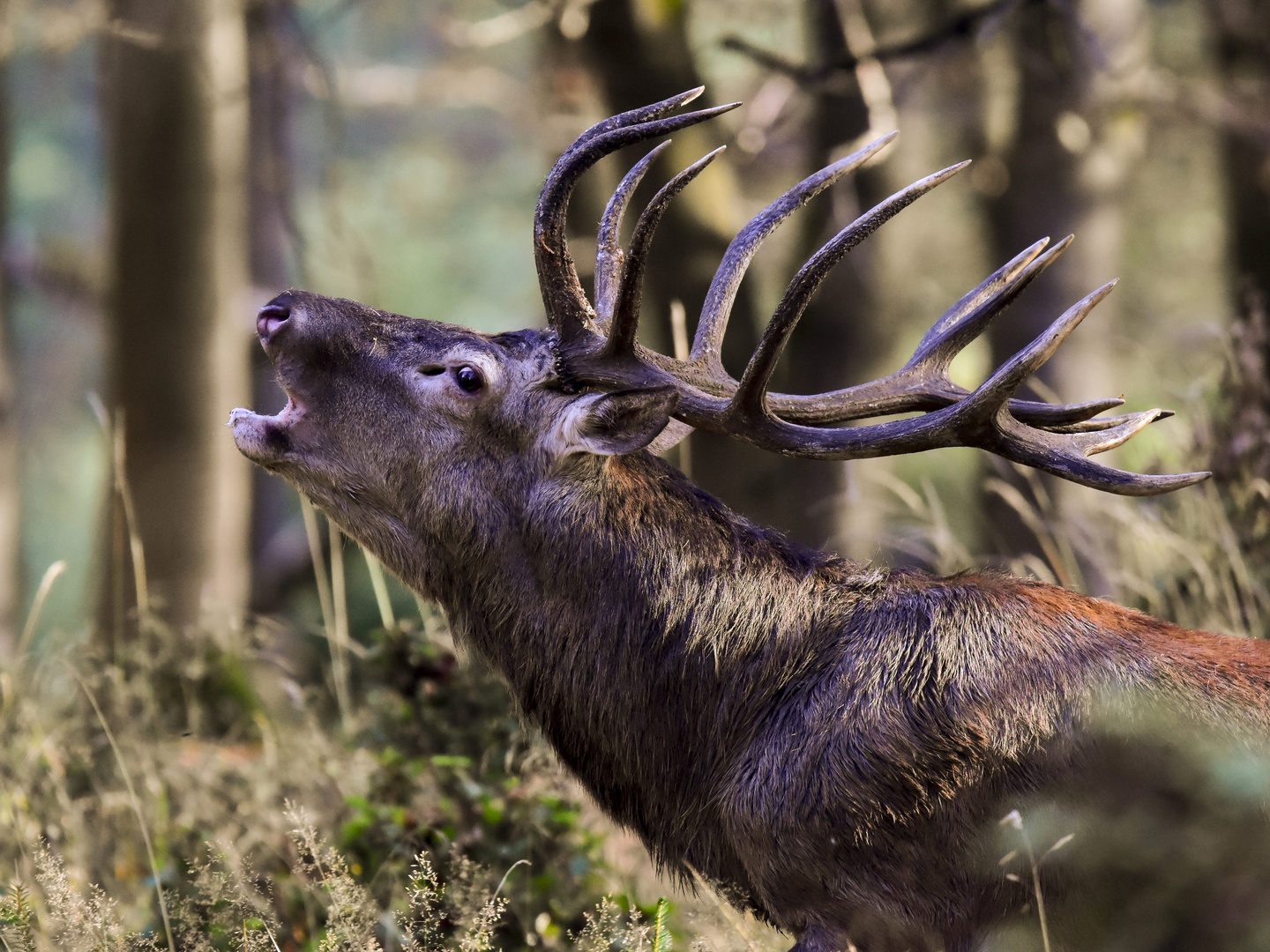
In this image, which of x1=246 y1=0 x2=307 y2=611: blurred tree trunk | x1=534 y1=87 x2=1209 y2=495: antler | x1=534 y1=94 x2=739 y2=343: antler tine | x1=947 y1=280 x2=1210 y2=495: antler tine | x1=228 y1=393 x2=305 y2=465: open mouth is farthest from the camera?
x1=246 y1=0 x2=307 y2=611: blurred tree trunk

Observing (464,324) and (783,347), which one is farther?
(464,324)

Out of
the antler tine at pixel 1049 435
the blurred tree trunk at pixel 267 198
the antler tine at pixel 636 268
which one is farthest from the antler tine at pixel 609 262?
the blurred tree trunk at pixel 267 198

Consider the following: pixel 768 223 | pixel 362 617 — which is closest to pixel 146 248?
pixel 768 223

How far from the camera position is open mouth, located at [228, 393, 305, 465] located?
3.52 meters

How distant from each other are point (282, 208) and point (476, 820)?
12.5 ft

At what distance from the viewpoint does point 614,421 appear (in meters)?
3.32

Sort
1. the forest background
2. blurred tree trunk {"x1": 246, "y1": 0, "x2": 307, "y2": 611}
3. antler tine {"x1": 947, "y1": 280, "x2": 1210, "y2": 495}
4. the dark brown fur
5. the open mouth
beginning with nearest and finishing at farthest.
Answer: the dark brown fur, antler tine {"x1": 947, "y1": 280, "x2": 1210, "y2": 495}, the open mouth, the forest background, blurred tree trunk {"x1": 246, "y1": 0, "x2": 307, "y2": 611}

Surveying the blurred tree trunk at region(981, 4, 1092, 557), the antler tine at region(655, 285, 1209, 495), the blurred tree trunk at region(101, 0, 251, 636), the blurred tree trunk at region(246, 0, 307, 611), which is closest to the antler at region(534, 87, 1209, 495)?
the antler tine at region(655, 285, 1209, 495)

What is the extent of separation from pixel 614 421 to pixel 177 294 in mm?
4925

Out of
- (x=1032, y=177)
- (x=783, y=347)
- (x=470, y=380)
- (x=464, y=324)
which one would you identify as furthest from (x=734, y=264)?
(x=464, y=324)

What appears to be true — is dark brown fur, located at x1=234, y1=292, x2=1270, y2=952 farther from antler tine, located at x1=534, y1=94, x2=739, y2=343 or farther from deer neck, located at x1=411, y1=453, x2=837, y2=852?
antler tine, located at x1=534, y1=94, x2=739, y2=343

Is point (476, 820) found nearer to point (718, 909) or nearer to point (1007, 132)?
point (718, 909)

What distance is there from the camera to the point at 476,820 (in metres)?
4.30

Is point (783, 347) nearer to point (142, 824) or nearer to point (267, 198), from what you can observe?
point (142, 824)
